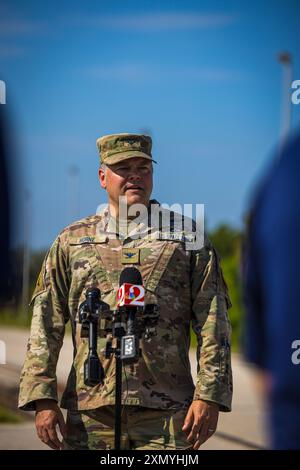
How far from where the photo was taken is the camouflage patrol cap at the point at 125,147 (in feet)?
13.9

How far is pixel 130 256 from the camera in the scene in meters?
4.19

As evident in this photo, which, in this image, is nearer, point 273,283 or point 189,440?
point 273,283

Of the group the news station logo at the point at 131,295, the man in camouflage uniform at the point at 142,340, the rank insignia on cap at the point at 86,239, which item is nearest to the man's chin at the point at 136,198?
the man in camouflage uniform at the point at 142,340

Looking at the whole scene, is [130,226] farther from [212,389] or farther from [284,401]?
[284,401]

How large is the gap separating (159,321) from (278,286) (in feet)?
7.10

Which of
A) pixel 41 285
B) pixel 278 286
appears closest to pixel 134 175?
pixel 41 285

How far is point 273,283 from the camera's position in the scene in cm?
196

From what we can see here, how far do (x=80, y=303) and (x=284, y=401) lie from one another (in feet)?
7.31

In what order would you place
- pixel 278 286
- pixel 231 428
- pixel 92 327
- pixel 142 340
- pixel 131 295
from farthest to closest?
pixel 231 428 < pixel 142 340 < pixel 92 327 < pixel 131 295 < pixel 278 286

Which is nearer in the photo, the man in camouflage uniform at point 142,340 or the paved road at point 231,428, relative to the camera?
the man in camouflage uniform at point 142,340

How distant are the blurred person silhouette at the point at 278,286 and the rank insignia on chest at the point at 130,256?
2090 millimetres

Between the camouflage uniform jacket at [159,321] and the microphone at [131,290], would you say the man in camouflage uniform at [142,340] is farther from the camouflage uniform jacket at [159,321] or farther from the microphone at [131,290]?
the microphone at [131,290]

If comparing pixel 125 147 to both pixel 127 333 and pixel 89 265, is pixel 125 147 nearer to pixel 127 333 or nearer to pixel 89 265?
pixel 89 265

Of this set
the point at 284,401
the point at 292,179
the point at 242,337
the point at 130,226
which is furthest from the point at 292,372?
the point at 130,226
